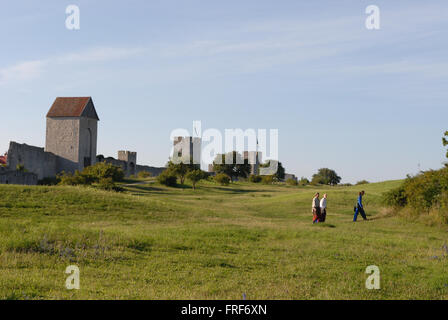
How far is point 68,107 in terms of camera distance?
6519 cm

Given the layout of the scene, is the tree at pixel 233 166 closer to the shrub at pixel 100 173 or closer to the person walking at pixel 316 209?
the shrub at pixel 100 173

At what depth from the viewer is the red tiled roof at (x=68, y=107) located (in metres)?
64.2

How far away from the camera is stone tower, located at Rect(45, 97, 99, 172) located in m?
62.8

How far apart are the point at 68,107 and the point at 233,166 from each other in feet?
143

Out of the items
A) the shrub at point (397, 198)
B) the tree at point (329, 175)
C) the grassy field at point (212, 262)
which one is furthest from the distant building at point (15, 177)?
the tree at point (329, 175)

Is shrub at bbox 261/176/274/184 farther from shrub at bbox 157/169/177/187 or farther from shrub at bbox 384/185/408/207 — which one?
shrub at bbox 384/185/408/207

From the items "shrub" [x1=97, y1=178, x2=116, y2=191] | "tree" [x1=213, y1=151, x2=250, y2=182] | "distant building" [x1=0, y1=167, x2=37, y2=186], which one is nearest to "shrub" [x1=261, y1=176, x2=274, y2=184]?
"tree" [x1=213, y1=151, x2=250, y2=182]

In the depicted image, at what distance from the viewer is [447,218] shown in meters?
23.0

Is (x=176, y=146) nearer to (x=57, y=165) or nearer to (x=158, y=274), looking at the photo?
(x=57, y=165)

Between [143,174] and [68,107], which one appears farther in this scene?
[143,174]

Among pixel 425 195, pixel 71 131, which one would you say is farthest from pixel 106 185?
pixel 425 195

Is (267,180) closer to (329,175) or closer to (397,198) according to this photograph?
(329,175)

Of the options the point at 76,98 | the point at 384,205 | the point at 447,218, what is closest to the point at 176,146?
the point at 76,98
